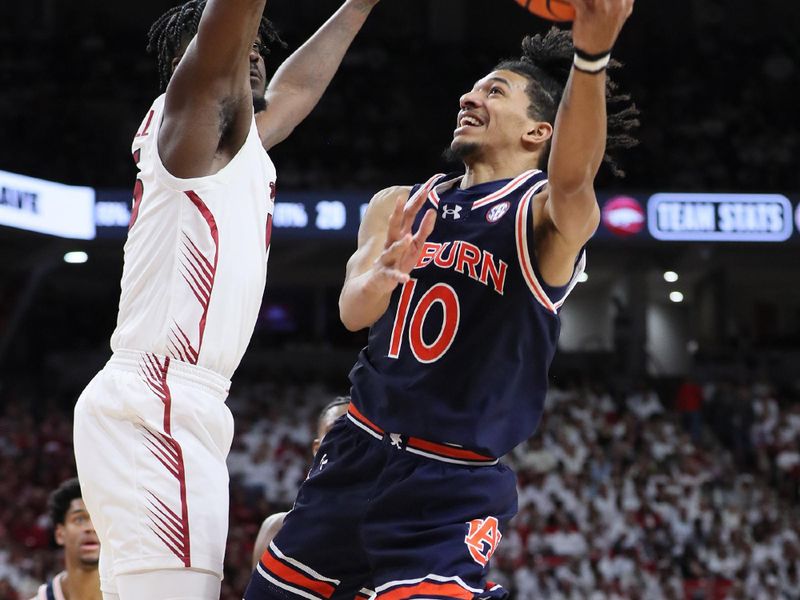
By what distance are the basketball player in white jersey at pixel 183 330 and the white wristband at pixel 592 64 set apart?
0.80 metres

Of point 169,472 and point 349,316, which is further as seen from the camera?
point 349,316

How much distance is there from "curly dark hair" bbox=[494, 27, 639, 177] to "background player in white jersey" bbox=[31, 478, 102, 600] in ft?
9.36

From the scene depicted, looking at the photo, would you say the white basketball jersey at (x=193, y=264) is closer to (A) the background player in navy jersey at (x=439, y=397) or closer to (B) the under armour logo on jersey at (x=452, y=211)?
(A) the background player in navy jersey at (x=439, y=397)

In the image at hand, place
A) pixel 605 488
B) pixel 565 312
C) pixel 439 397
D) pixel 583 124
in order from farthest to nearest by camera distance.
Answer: pixel 565 312 → pixel 605 488 → pixel 439 397 → pixel 583 124

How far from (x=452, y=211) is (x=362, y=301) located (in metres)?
0.49

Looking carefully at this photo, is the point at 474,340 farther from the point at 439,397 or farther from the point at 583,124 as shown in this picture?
the point at 583,124

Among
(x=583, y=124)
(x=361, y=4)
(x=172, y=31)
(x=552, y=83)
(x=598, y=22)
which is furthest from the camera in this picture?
(x=361, y=4)

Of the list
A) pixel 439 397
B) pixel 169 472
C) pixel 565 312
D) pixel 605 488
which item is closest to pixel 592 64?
pixel 439 397

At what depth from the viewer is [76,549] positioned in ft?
18.0

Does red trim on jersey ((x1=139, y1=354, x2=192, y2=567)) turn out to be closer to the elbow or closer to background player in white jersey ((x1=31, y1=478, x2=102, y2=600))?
the elbow

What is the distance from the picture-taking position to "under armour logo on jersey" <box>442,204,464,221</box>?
3607 millimetres

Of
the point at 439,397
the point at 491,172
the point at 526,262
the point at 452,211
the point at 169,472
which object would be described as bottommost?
the point at 169,472

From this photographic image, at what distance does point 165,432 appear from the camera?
124 inches

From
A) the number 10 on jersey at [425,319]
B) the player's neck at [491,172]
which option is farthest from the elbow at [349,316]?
the player's neck at [491,172]
